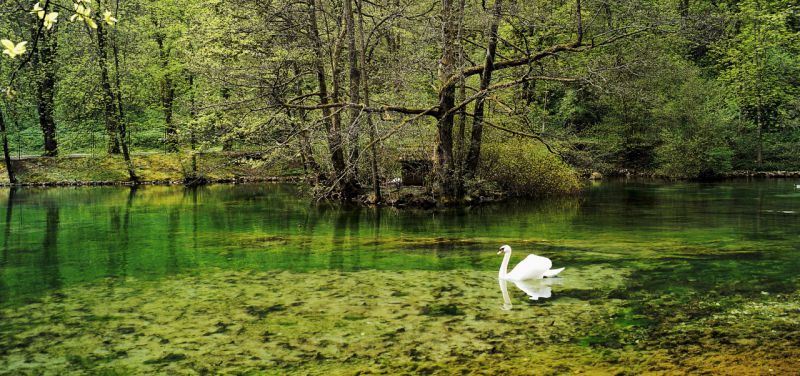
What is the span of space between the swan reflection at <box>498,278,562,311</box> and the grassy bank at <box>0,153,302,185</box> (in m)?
27.7

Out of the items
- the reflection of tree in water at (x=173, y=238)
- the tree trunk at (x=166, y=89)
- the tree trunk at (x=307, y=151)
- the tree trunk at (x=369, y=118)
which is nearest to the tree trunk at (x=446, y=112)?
the tree trunk at (x=369, y=118)

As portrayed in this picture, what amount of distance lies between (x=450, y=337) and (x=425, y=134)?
16.6 m

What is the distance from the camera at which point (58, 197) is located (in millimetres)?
28938

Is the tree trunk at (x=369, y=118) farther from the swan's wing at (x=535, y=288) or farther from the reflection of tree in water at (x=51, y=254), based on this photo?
the swan's wing at (x=535, y=288)

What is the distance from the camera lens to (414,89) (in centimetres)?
2461

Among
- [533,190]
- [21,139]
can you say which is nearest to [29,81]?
[21,139]

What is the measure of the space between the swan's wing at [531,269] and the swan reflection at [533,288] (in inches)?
4.1

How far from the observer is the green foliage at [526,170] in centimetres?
2502

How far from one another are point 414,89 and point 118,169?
21796mm

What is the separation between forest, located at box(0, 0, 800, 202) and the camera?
2220 cm

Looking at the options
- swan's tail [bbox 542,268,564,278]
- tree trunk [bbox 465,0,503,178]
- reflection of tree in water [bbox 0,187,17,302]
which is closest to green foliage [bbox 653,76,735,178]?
tree trunk [bbox 465,0,503,178]

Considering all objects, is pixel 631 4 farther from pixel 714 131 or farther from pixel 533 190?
pixel 714 131

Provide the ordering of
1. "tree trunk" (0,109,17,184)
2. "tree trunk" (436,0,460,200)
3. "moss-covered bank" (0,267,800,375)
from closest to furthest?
"moss-covered bank" (0,267,800,375)
"tree trunk" (436,0,460,200)
"tree trunk" (0,109,17,184)

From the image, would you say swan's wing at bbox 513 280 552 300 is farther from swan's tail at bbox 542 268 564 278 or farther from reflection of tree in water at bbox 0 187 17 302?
reflection of tree in water at bbox 0 187 17 302
